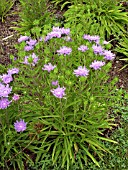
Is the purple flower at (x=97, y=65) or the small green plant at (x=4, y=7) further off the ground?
the purple flower at (x=97, y=65)

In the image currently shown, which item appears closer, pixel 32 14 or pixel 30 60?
pixel 30 60

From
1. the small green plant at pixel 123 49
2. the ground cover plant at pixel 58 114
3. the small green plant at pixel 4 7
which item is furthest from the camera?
the small green plant at pixel 4 7

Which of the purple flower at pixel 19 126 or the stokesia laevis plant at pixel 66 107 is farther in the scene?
the stokesia laevis plant at pixel 66 107

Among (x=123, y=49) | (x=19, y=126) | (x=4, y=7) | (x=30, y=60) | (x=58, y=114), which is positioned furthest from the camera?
(x=4, y=7)

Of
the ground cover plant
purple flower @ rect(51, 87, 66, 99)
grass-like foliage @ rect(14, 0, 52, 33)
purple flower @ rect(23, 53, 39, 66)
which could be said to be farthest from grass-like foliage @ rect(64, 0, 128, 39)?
purple flower @ rect(51, 87, 66, 99)

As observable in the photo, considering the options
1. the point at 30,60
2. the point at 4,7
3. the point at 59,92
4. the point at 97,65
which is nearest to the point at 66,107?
the point at 59,92

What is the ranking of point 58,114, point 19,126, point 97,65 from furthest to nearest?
point 58,114 < point 19,126 < point 97,65

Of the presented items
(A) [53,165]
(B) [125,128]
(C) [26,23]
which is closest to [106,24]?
(C) [26,23]

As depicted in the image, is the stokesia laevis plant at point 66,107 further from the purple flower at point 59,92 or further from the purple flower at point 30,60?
the purple flower at point 59,92

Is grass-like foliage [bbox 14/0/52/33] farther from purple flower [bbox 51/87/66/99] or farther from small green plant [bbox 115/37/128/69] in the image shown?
purple flower [bbox 51/87/66/99]

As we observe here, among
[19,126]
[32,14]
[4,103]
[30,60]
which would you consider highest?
[30,60]

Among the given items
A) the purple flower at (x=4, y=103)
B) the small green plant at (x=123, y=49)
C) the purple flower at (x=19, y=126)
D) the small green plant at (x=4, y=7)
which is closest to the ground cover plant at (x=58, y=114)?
the purple flower at (x=19, y=126)

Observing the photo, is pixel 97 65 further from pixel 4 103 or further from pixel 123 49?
pixel 123 49
